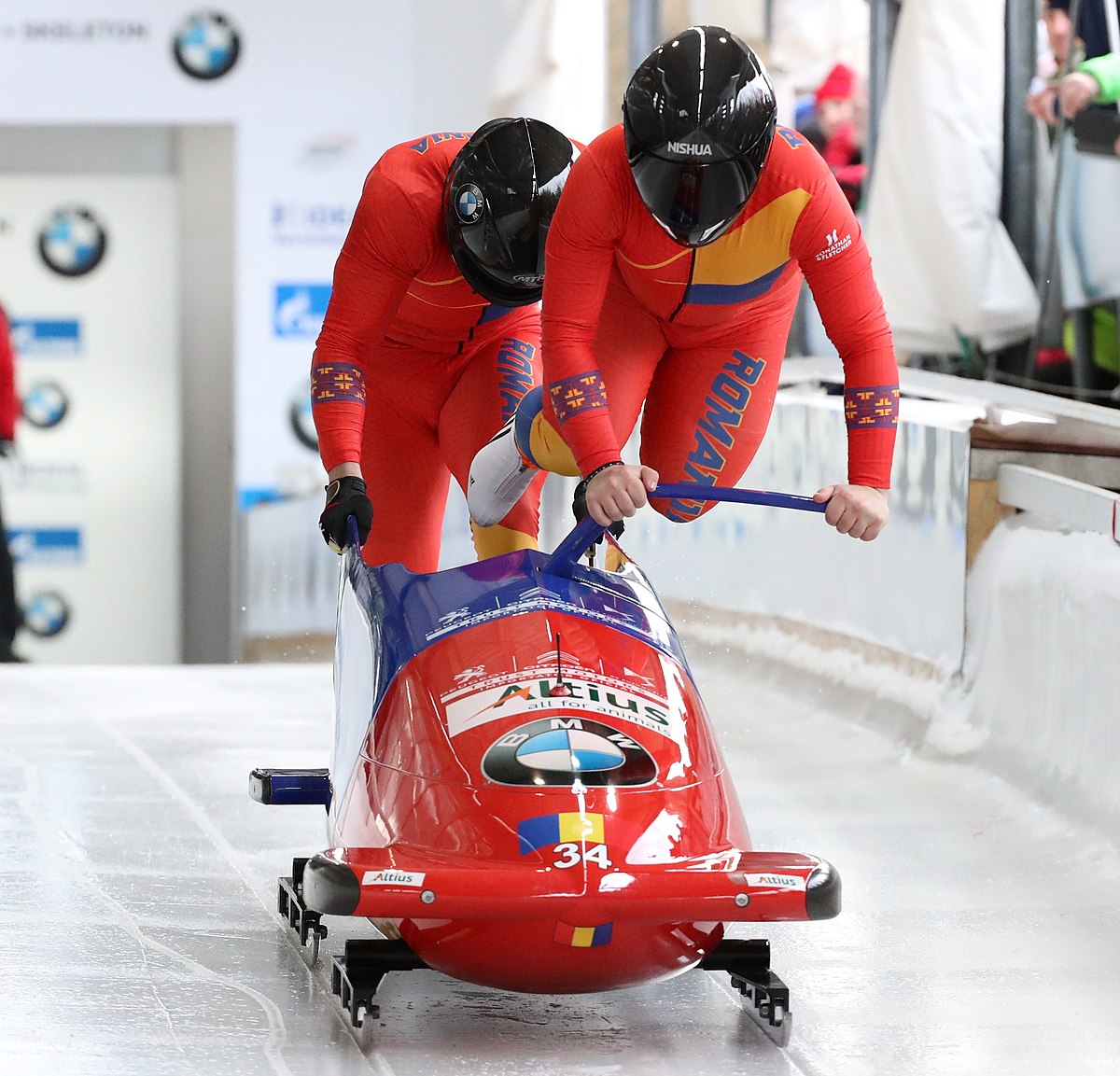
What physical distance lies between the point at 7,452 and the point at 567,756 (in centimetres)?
545

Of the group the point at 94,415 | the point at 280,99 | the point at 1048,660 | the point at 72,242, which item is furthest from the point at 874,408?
the point at 72,242

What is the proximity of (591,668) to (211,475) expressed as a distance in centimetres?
547

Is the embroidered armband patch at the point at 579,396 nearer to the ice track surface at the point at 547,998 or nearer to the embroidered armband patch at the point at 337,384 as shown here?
the embroidered armband patch at the point at 337,384

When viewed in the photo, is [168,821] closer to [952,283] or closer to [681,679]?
[681,679]

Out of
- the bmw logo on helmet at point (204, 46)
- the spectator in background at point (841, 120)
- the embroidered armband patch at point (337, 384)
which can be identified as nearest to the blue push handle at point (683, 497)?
the embroidered armband patch at point (337, 384)

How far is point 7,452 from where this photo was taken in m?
6.88

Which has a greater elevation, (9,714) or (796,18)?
(796,18)

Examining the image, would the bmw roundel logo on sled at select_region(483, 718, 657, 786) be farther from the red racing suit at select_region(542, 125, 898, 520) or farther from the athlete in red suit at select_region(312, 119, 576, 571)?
the athlete in red suit at select_region(312, 119, 576, 571)

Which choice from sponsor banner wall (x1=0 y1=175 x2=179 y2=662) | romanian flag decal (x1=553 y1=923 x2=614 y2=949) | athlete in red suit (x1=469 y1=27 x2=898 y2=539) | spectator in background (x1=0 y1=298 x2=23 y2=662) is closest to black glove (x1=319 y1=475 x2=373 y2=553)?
athlete in red suit (x1=469 y1=27 x2=898 y2=539)

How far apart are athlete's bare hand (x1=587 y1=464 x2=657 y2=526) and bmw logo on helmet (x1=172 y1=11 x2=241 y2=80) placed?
468 cm

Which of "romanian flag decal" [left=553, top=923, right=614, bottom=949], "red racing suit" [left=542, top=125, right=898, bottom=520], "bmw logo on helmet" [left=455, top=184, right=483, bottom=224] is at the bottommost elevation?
"romanian flag decal" [left=553, top=923, right=614, bottom=949]

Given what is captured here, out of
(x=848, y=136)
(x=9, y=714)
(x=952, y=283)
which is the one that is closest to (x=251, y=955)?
(x=9, y=714)

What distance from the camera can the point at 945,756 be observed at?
370cm

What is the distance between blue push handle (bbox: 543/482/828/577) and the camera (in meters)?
2.08
